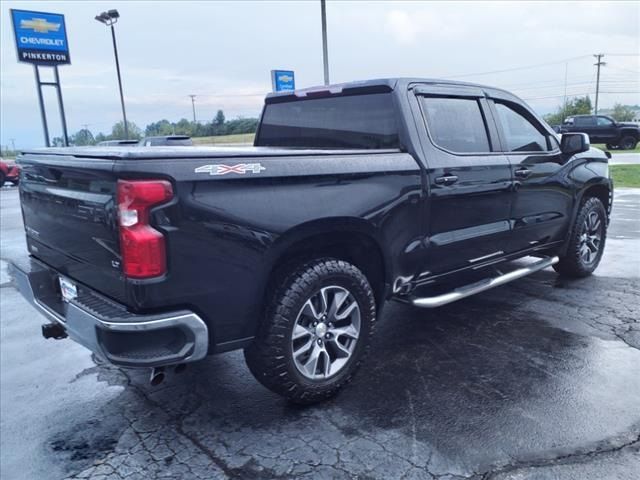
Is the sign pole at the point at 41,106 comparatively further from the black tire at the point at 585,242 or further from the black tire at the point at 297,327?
the black tire at the point at 297,327

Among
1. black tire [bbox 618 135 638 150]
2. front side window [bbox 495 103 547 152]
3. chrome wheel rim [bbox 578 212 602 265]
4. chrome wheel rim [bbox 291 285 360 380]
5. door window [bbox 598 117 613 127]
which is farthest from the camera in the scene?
black tire [bbox 618 135 638 150]

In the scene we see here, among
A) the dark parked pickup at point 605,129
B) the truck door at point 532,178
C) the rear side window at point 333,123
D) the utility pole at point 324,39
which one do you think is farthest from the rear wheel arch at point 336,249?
the dark parked pickup at point 605,129

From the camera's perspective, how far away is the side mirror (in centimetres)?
493

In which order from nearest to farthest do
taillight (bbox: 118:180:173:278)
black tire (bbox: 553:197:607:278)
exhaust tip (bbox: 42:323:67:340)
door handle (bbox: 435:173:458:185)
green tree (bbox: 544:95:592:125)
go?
taillight (bbox: 118:180:173:278), exhaust tip (bbox: 42:323:67:340), door handle (bbox: 435:173:458:185), black tire (bbox: 553:197:607:278), green tree (bbox: 544:95:592:125)

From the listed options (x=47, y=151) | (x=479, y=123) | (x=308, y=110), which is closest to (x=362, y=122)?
(x=308, y=110)

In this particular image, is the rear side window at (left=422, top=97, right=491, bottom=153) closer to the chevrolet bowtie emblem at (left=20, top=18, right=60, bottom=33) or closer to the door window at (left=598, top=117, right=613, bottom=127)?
the chevrolet bowtie emblem at (left=20, top=18, right=60, bottom=33)

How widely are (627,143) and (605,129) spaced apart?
5.90 feet

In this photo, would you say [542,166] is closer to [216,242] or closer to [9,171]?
[216,242]

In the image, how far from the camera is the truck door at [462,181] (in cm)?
373

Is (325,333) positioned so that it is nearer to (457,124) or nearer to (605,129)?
(457,124)

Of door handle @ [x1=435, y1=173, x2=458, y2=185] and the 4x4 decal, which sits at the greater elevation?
the 4x4 decal

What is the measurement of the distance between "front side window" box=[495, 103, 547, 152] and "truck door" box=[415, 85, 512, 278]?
23cm

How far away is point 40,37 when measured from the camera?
21.8 m

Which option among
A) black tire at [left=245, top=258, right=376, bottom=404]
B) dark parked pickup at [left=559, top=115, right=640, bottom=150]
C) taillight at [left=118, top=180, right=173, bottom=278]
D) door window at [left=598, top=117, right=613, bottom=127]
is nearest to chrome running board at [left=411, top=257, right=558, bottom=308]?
black tire at [left=245, top=258, right=376, bottom=404]
